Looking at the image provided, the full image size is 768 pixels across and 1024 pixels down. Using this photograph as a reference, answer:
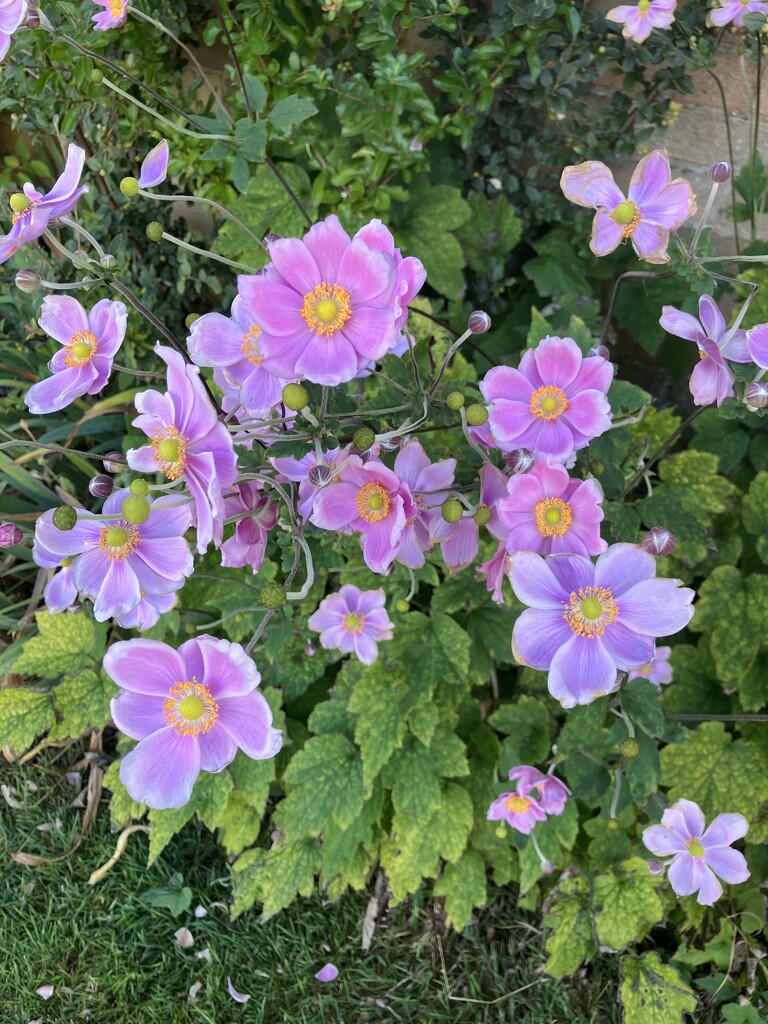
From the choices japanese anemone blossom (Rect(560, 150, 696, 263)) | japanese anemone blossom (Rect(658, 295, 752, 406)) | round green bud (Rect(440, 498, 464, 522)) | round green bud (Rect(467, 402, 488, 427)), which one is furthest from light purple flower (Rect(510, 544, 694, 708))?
japanese anemone blossom (Rect(560, 150, 696, 263))

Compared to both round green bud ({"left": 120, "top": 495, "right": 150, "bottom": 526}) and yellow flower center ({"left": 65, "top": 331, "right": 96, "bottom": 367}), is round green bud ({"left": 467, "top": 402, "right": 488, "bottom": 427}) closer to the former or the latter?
round green bud ({"left": 120, "top": 495, "right": 150, "bottom": 526})

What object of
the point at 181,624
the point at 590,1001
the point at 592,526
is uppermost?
the point at 592,526

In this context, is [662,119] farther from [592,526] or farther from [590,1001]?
[590,1001]

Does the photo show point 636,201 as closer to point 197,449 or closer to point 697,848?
point 197,449

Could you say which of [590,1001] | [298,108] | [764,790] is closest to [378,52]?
[298,108]

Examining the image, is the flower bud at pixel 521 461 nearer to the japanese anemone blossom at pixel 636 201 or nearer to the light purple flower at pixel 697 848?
the japanese anemone blossom at pixel 636 201

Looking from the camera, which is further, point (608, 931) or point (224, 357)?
point (608, 931)

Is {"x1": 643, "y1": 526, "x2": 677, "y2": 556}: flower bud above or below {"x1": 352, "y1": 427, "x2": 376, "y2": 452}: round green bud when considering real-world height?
below
